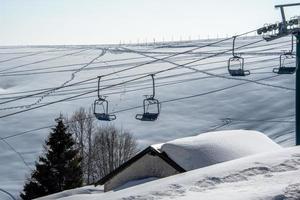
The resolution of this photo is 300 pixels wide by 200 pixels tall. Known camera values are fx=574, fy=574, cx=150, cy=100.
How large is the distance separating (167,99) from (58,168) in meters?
28.0

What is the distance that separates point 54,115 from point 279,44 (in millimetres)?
43461

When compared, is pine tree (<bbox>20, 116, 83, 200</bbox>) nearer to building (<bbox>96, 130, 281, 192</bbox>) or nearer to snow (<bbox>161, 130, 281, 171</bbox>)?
building (<bbox>96, 130, 281, 192</bbox>)

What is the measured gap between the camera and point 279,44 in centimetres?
8281

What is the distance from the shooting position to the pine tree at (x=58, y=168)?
27.0 m

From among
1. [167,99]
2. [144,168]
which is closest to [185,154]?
[144,168]

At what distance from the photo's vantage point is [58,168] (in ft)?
90.3

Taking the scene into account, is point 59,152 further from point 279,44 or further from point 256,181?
point 279,44

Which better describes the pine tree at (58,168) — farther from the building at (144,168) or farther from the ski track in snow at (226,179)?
the ski track in snow at (226,179)

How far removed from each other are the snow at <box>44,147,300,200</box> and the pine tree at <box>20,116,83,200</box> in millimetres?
18047

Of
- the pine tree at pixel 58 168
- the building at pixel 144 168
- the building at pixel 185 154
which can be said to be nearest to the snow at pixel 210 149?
the building at pixel 185 154

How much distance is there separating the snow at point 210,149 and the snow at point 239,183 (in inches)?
160

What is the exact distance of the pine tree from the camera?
88.7 feet

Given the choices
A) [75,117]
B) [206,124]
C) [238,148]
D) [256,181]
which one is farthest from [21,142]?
[256,181]

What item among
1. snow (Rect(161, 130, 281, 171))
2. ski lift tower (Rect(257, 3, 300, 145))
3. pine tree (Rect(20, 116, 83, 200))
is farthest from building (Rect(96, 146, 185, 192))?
pine tree (Rect(20, 116, 83, 200))
